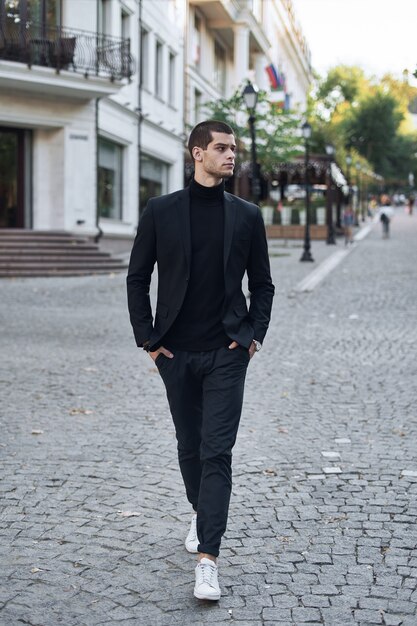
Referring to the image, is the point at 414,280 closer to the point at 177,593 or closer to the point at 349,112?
the point at 177,593

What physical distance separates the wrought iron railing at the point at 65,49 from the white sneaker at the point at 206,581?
21966 millimetres

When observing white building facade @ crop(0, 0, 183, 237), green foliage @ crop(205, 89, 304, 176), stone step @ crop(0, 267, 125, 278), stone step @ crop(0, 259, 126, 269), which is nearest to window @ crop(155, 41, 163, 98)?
green foliage @ crop(205, 89, 304, 176)

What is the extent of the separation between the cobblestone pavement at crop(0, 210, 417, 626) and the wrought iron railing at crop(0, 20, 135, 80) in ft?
47.8

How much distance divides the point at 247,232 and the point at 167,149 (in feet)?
105

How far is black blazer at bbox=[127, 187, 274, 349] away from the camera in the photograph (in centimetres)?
409

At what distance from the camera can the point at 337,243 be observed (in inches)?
1614

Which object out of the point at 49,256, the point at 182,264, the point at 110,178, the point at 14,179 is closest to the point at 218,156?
the point at 182,264

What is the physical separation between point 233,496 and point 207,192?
82.0 inches

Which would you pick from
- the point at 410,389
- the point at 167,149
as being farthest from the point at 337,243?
the point at 410,389

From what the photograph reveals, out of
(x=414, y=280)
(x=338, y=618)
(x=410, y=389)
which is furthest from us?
(x=414, y=280)

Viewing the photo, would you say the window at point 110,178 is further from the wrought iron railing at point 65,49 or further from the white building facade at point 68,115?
the wrought iron railing at point 65,49

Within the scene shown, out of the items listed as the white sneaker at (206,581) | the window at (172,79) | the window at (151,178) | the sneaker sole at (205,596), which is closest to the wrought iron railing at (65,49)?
the window at (151,178)

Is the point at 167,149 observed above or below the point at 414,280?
above

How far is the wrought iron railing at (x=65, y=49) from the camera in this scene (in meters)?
24.4
